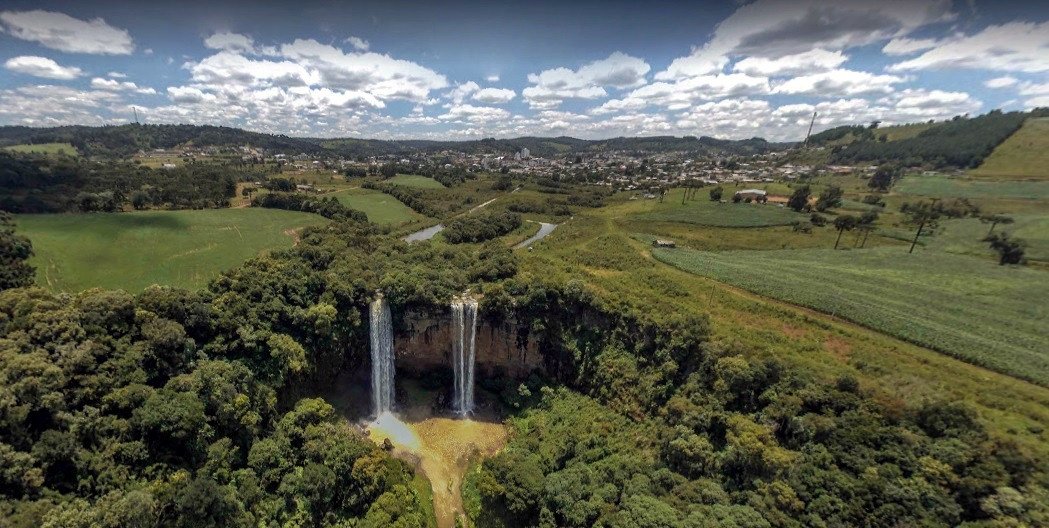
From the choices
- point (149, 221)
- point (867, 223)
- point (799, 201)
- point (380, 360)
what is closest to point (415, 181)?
point (149, 221)

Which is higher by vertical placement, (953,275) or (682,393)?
(953,275)

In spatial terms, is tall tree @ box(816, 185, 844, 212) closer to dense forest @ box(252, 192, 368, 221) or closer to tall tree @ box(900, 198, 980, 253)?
tall tree @ box(900, 198, 980, 253)

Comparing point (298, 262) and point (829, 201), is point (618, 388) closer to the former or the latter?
point (298, 262)

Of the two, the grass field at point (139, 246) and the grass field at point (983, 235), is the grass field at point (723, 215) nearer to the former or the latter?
the grass field at point (983, 235)

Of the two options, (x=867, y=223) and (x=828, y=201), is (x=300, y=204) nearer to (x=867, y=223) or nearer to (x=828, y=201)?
(x=867, y=223)

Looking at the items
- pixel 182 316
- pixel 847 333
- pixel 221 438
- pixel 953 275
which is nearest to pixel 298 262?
pixel 182 316

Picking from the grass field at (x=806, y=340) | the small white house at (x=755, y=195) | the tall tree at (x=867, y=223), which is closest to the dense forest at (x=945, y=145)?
the small white house at (x=755, y=195)
